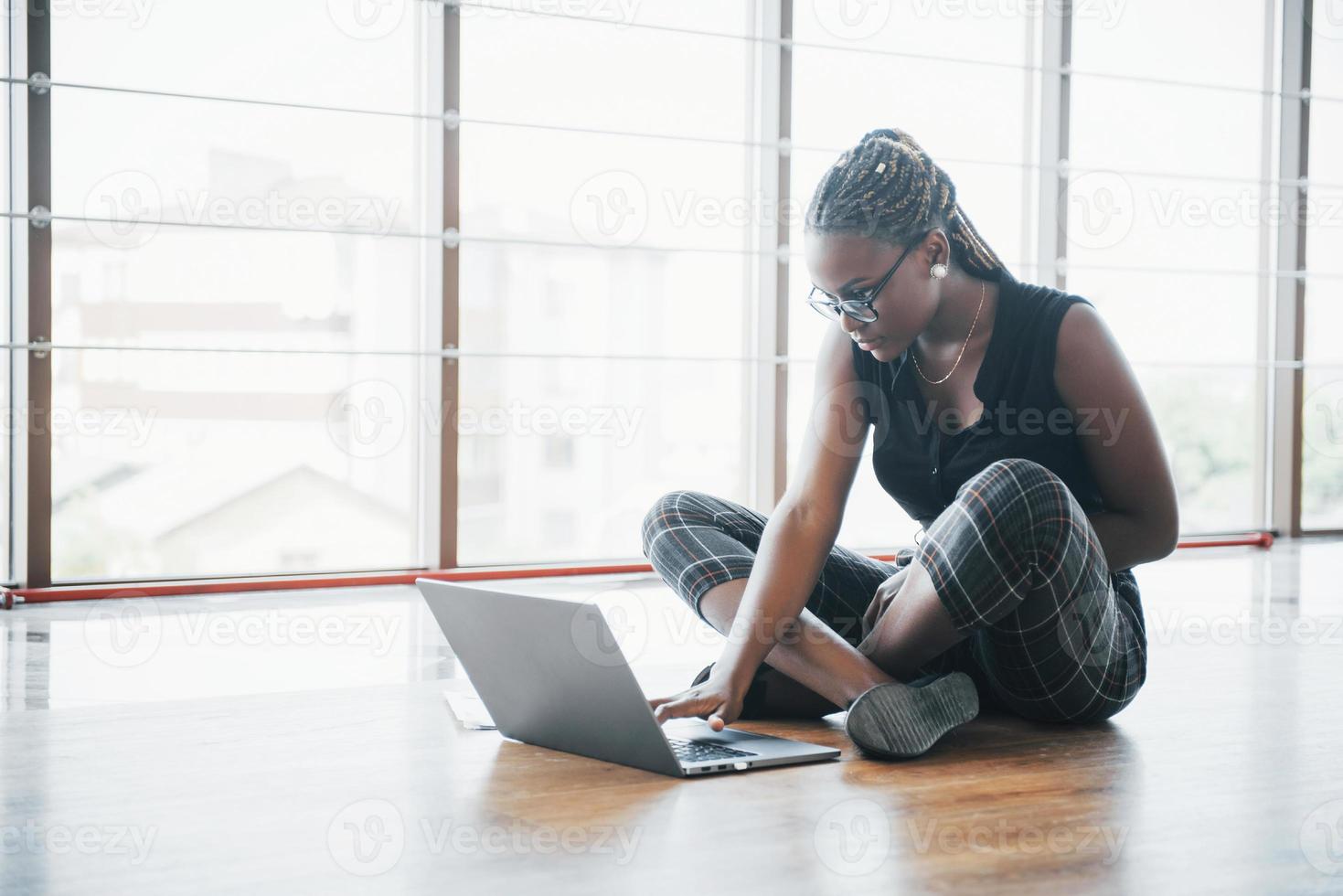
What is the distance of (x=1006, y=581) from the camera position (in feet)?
4.16

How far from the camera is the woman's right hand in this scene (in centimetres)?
136

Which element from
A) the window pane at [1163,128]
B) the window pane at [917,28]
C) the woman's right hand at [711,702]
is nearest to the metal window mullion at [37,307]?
the window pane at [917,28]

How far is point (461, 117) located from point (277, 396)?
989 millimetres

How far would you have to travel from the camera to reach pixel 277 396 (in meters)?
3.62

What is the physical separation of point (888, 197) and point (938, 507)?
1.33ft

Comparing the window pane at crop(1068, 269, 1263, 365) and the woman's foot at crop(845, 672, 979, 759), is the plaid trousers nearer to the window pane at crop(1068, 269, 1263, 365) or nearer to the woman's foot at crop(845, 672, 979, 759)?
the woman's foot at crop(845, 672, 979, 759)

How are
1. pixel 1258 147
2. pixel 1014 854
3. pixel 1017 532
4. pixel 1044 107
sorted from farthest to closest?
pixel 1258 147, pixel 1044 107, pixel 1017 532, pixel 1014 854

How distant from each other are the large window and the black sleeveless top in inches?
93.0

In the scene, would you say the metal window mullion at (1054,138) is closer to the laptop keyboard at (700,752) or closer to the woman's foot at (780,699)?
the woman's foot at (780,699)

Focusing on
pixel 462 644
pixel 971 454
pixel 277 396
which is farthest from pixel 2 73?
pixel 971 454

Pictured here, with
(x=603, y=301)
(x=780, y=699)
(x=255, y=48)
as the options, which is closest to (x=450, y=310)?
(x=603, y=301)

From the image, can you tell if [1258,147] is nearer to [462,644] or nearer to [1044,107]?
[1044,107]

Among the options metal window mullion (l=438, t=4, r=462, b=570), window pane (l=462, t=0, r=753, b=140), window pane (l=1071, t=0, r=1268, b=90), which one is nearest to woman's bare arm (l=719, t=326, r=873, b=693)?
metal window mullion (l=438, t=4, r=462, b=570)

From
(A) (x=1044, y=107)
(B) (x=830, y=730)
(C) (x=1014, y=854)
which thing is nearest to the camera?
(C) (x=1014, y=854)
